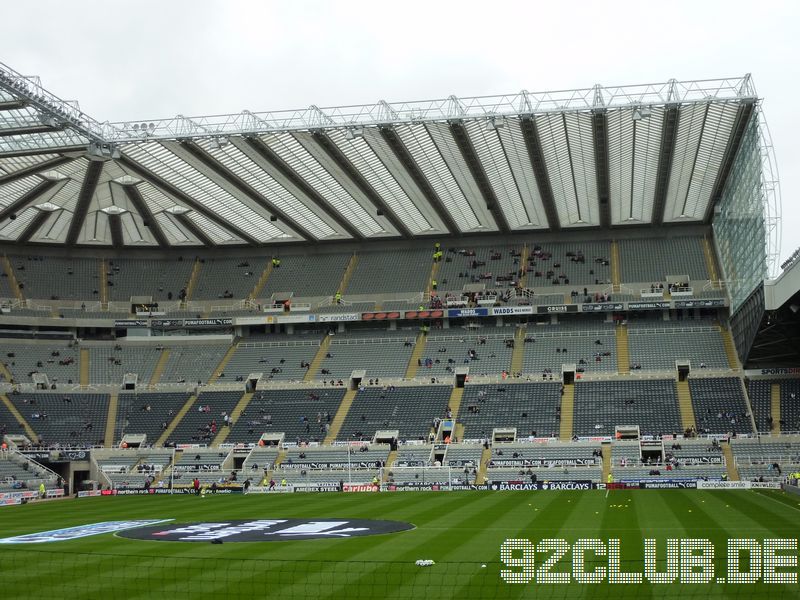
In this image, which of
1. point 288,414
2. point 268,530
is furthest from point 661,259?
point 268,530

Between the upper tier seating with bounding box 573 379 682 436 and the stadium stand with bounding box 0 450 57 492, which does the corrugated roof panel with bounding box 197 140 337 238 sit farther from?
the upper tier seating with bounding box 573 379 682 436

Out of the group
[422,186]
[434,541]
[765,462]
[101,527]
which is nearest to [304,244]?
[422,186]

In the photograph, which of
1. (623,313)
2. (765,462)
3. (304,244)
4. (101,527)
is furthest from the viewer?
(304,244)

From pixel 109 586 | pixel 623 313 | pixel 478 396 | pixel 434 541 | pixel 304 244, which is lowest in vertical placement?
pixel 109 586

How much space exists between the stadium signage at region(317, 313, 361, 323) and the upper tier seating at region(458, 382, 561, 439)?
13.9m

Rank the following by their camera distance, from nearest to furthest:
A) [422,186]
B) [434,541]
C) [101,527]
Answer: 1. [434,541]
2. [101,527]
3. [422,186]

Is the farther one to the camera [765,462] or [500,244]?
[500,244]

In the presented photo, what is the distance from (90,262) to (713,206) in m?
56.5

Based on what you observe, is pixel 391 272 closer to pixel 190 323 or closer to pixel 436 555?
pixel 190 323

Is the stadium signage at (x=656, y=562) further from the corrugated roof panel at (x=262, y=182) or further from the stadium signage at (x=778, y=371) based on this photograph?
the stadium signage at (x=778, y=371)

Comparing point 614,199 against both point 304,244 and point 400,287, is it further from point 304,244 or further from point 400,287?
point 304,244

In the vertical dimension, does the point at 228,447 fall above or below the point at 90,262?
below

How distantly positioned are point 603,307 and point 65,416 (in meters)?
44.1

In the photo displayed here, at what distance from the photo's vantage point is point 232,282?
278 ft
